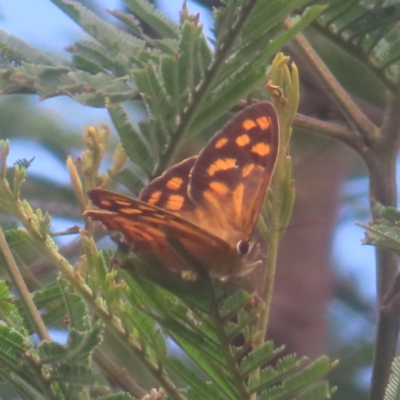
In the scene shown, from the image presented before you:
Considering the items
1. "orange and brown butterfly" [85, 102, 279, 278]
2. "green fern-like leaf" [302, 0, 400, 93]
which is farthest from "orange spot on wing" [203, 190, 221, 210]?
"green fern-like leaf" [302, 0, 400, 93]

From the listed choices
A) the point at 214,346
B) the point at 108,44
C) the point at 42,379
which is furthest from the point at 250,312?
the point at 108,44

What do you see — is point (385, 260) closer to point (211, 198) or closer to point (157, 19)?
point (211, 198)

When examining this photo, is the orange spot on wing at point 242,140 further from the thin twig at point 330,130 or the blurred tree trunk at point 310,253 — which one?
the blurred tree trunk at point 310,253

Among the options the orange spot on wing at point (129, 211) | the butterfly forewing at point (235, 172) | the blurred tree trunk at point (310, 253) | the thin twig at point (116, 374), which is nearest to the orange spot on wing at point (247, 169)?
the butterfly forewing at point (235, 172)

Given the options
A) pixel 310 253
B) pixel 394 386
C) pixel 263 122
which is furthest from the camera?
pixel 310 253

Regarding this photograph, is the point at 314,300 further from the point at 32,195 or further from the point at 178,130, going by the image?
the point at 178,130

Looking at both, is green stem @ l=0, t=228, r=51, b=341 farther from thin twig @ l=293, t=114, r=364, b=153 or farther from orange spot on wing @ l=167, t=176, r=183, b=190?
thin twig @ l=293, t=114, r=364, b=153

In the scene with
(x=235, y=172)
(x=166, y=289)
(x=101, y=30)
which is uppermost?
(x=101, y=30)

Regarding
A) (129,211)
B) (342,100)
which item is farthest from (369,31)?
(129,211)
